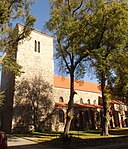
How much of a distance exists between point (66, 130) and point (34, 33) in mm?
22595

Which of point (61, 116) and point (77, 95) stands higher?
point (77, 95)

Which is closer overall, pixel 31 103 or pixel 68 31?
pixel 68 31

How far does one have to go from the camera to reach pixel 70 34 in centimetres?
2431

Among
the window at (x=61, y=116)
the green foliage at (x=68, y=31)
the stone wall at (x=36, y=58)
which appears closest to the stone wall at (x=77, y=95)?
the window at (x=61, y=116)

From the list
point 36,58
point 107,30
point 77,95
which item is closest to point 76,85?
point 77,95

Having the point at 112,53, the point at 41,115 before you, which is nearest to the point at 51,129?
the point at 41,115

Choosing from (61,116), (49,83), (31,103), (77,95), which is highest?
(49,83)

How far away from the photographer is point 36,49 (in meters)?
40.2

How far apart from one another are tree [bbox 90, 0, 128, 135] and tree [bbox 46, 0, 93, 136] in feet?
3.90

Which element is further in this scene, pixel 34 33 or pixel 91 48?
pixel 34 33

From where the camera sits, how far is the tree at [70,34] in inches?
967

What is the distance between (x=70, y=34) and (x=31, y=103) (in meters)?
16.5

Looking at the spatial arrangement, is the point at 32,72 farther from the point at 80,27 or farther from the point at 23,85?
the point at 80,27

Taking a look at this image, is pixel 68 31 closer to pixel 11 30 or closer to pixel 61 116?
pixel 11 30
